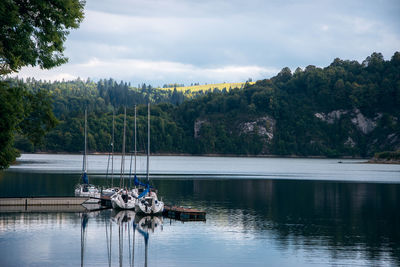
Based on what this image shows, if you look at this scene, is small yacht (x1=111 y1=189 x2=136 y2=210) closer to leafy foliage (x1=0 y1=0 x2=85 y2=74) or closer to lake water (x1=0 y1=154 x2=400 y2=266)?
lake water (x1=0 y1=154 x2=400 y2=266)

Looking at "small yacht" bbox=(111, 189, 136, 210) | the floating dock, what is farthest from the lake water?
the floating dock

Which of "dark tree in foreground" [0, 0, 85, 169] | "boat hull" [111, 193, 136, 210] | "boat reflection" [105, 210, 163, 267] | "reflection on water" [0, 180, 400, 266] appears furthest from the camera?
"boat hull" [111, 193, 136, 210]

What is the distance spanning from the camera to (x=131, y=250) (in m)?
40.0

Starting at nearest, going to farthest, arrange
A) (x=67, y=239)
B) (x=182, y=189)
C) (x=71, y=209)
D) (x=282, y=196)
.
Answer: (x=67, y=239), (x=71, y=209), (x=282, y=196), (x=182, y=189)

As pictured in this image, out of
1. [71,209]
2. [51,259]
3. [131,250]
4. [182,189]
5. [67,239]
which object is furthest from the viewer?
[182,189]

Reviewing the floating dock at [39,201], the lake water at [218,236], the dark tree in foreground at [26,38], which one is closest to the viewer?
the dark tree in foreground at [26,38]

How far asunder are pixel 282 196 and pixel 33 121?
47.5m

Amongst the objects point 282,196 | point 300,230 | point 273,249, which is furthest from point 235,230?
point 282,196

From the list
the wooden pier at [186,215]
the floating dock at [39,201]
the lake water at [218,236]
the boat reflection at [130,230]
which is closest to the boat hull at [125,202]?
the boat reflection at [130,230]

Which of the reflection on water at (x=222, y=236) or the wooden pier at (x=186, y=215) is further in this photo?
the wooden pier at (x=186, y=215)

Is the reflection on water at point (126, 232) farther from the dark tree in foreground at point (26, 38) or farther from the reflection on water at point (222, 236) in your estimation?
the dark tree in foreground at point (26, 38)

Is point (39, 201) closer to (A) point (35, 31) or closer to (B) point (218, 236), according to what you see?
(B) point (218, 236)

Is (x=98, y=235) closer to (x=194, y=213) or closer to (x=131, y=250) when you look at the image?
(x=131, y=250)

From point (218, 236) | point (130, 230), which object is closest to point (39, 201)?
point (130, 230)
